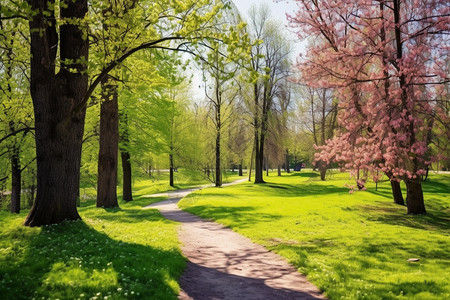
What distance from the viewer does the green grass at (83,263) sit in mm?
5477

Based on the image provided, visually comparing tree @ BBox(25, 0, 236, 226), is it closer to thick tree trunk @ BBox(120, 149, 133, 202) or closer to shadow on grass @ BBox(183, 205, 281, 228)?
shadow on grass @ BBox(183, 205, 281, 228)

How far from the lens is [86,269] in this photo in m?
6.32

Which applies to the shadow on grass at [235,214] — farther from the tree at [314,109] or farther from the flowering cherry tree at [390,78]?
the tree at [314,109]

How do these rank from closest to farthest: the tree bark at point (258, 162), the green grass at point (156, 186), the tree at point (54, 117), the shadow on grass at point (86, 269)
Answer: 1. the shadow on grass at point (86, 269)
2. the tree at point (54, 117)
3. the green grass at point (156, 186)
4. the tree bark at point (258, 162)

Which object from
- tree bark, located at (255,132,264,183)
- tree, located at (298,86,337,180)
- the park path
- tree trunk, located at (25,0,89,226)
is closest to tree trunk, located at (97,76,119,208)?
the park path

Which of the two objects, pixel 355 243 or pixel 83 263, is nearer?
pixel 83 263

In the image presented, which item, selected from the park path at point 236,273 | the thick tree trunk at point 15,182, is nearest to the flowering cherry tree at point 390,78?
the park path at point 236,273

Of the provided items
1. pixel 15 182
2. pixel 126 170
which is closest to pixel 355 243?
pixel 126 170

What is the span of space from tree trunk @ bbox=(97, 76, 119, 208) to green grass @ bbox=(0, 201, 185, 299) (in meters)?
8.21

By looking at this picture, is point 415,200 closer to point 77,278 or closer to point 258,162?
point 77,278

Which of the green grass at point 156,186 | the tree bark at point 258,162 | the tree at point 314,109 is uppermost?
the tree at point 314,109

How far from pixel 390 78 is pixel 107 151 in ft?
49.4

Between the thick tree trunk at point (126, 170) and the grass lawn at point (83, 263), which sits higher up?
the thick tree trunk at point (126, 170)

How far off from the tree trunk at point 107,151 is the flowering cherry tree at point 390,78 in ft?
34.4
